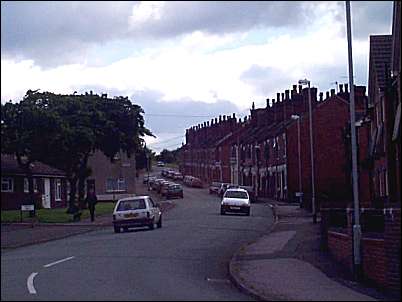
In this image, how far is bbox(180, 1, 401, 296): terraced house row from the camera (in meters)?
19.8

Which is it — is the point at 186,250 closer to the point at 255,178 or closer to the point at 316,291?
the point at 316,291

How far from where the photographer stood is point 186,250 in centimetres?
2695

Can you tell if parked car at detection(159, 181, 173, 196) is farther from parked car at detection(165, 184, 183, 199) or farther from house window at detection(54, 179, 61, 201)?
house window at detection(54, 179, 61, 201)

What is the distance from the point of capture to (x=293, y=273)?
19.6 m

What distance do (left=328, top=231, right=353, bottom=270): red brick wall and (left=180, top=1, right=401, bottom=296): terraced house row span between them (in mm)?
24

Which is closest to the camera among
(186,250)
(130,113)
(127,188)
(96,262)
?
(96,262)

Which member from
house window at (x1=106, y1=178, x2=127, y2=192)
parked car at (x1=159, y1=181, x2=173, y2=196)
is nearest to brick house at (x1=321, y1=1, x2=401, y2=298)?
parked car at (x1=159, y1=181, x2=173, y2=196)

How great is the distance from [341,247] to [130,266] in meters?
Answer: 5.17

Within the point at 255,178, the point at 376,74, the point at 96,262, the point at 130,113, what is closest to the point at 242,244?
the point at 96,262

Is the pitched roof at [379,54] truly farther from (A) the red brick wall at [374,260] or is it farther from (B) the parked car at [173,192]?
(B) the parked car at [173,192]

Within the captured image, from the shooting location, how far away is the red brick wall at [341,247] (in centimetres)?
2046

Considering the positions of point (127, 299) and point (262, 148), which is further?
point (262, 148)

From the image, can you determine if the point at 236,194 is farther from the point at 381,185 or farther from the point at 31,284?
the point at 31,284

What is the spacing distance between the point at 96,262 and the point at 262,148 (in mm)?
65650
